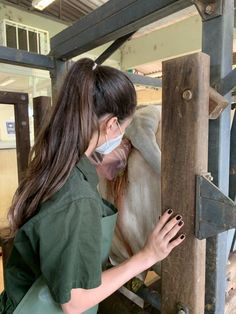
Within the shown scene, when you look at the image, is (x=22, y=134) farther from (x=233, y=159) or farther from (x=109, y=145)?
(x=233, y=159)

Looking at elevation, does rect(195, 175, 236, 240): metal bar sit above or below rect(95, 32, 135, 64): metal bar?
below

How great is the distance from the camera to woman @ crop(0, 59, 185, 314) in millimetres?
541

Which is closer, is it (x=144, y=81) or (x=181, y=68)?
(x=181, y=68)

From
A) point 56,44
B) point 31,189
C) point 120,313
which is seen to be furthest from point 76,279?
point 56,44

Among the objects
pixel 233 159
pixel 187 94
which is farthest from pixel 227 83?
pixel 233 159

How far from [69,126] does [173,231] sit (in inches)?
12.8

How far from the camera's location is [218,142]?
1.69 ft

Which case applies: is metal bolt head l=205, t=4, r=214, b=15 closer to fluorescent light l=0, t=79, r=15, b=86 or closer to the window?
the window

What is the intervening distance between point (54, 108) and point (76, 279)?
1.28 feet

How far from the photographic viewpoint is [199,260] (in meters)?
0.51

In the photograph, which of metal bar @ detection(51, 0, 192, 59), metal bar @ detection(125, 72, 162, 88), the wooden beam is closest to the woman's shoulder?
metal bar @ detection(51, 0, 192, 59)

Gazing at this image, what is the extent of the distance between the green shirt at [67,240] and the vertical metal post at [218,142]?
0.75ft

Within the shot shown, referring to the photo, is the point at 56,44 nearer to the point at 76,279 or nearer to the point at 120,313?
the point at 76,279

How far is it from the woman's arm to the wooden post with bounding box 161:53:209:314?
19mm
